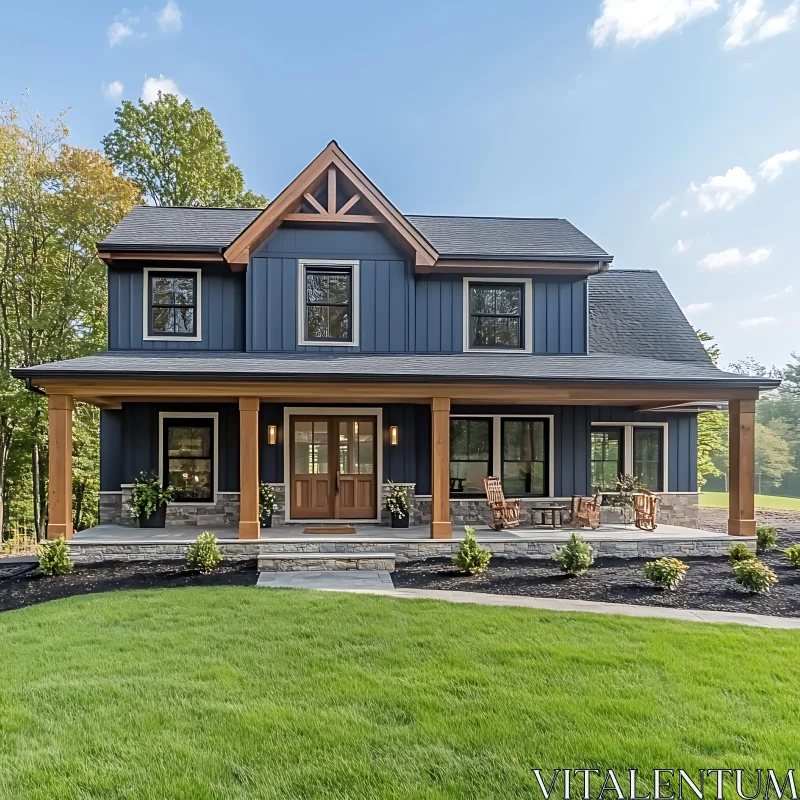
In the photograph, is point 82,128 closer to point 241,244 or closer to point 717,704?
point 241,244

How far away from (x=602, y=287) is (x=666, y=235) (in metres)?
19.2

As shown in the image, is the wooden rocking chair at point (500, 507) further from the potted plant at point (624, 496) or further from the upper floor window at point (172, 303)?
the upper floor window at point (172, 303)

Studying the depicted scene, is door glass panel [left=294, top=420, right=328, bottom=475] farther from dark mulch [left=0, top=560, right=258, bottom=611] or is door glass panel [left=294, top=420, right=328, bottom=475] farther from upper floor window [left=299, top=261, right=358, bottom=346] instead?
dark mulch [left=0, top=560, right=258, bottom=611]

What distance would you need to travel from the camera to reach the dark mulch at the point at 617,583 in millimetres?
6262

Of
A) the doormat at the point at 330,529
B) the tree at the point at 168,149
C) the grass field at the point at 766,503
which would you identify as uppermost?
Answer: the tree at the point at 168,149

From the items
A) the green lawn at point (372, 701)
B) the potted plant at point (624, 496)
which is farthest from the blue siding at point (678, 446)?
the green lawn at point (372, 701)

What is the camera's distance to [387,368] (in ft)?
29.5

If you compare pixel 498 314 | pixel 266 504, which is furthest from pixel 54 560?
pixel 498 314

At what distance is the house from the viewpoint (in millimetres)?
10164

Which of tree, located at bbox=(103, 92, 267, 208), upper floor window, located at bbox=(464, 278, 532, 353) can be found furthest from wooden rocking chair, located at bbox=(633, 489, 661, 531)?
tree, located at bbox=(103, 92, 267, 208)

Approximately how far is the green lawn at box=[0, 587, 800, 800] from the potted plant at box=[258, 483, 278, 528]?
431 centimetres

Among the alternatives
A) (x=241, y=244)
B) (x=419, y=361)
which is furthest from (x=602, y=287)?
(x=241, y=244)

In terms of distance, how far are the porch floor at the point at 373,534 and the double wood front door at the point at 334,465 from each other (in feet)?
A: 1.94

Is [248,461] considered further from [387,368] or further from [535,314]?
[535,314]
